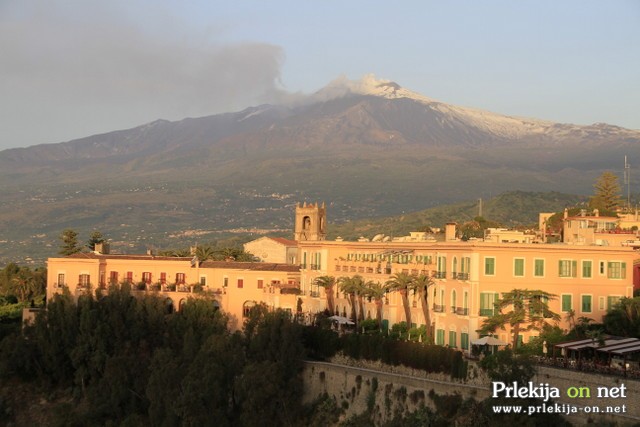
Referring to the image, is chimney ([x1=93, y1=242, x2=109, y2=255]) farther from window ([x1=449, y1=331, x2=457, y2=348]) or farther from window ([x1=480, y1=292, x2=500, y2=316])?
window ([x1=480, y1=292, x2=500, y2=316])

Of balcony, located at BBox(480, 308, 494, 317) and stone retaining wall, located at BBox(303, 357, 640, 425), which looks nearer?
stone retaining wall, located at BBox(303, 357, 640, 425)

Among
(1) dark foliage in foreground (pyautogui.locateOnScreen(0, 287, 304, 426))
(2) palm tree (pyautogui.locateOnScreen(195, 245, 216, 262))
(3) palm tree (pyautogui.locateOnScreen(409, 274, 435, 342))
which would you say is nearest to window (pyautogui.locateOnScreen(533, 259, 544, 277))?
(3) palm tree (pyautogui.locateOnScreen(409, 274, 435, 342))

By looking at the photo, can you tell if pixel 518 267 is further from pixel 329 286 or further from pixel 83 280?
pixel 83 280

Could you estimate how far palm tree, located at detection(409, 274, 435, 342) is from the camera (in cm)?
5342

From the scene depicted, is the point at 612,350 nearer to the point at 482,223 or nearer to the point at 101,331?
the point at 101,331

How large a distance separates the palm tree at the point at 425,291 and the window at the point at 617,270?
25.4 ft

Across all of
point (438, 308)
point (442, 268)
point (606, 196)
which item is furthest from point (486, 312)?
point (606, 196)

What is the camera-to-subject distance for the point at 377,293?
193ft

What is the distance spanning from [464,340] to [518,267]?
3.63 meters

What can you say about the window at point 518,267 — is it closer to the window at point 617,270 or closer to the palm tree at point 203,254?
the window at point 617,270

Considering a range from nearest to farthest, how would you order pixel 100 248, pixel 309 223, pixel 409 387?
pixel 409 387 < pixel 100 248 < pixel 309 223

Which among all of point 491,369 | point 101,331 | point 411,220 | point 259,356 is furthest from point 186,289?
point 411,220

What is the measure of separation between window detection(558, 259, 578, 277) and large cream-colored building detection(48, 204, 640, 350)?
0.13ft

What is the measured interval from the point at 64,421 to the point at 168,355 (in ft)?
25.0
